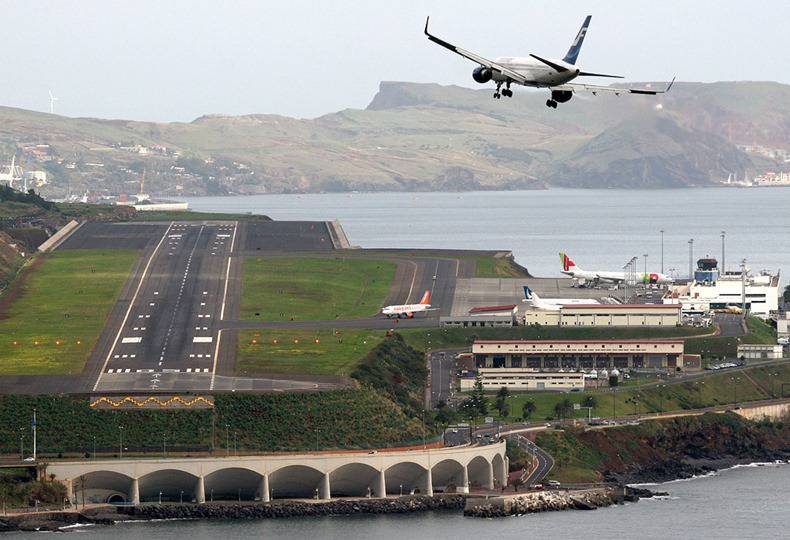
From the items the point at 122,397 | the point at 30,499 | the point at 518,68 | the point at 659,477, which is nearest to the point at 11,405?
the point at 122,397

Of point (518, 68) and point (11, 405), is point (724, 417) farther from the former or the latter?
point (518, 68)

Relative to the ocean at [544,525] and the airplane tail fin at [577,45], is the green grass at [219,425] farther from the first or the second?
the airplane tail fin at [577,45]

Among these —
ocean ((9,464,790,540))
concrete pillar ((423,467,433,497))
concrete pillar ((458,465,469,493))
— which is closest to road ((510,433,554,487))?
concrete pillar ((458,465,469,493))

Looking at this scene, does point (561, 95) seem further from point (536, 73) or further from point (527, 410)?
point (527, 410)

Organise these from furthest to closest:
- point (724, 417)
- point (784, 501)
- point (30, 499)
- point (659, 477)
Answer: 1. point (724, 417)
2. point (659, 477)
3. point (784, 501)
4. point (30, 499)

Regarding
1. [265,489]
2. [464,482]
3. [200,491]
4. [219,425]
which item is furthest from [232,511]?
[464,482]

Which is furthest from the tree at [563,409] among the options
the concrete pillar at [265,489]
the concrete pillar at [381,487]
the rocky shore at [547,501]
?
the concrete pillar at [265,489]
